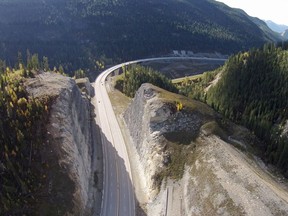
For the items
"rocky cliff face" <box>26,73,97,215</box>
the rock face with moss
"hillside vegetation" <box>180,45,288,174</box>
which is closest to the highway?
"rocky cliff face" <box>26,73,97,215</box>

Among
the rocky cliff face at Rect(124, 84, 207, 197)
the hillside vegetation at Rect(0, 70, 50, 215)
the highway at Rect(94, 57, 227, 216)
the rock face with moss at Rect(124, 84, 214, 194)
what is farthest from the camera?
the rocky cliff face at Rect(124, 84, 207, 197)

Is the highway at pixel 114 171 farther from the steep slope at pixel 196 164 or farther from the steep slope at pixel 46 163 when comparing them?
the steep slope at pixel 196 164

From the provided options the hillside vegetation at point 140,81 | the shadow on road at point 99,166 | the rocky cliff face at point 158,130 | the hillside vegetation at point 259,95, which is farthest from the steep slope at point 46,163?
the hillside vegetation at point 140,81

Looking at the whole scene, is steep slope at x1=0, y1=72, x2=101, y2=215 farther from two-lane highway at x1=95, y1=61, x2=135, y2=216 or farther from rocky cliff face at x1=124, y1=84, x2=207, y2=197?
rocky cliff face at x1=124, y1=84, x2=207, y2=197

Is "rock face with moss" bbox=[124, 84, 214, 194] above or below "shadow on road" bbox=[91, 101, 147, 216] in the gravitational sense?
above

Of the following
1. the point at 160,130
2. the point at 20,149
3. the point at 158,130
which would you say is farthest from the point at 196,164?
the point at 20,149

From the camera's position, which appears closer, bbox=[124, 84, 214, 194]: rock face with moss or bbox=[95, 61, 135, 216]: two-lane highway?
bbox=[95, 61, 135, 216]: two-lane highway

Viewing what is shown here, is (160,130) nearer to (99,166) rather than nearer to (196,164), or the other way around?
(196,164)

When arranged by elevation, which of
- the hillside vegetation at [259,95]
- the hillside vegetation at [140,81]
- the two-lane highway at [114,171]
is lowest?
the two-lane highway at [114,171]
